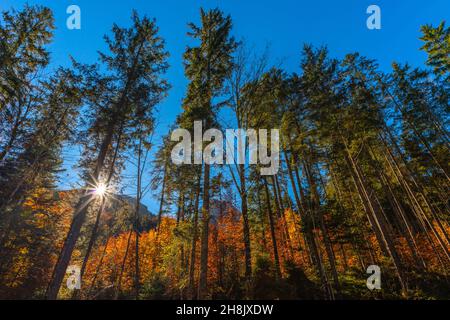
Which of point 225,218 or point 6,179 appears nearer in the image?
point 6,179

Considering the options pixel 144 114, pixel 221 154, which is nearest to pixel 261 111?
pixel 221 154

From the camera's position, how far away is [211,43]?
11867mm

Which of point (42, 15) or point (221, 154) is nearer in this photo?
point (221, 154)

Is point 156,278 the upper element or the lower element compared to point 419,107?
lower

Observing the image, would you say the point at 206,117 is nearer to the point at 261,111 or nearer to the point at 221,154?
the point at 221,154

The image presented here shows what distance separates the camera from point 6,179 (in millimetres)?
12141

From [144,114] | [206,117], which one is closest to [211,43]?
[206,117]
